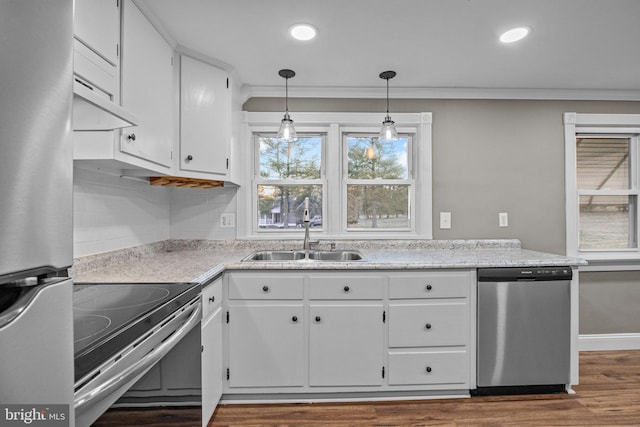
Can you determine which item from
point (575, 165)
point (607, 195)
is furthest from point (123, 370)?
point (607, 195)

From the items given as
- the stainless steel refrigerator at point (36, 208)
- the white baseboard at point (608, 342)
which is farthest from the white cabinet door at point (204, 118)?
the white baseboard at point (608, 342)

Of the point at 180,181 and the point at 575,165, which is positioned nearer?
the point at 180,181

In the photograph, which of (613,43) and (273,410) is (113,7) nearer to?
(273,410)

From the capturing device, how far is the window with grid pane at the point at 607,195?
2.88 meters

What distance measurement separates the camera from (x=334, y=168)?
8.96 feet

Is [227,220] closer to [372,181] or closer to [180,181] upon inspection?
[180,181]

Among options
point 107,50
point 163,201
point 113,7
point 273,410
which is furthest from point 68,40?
point 163,201

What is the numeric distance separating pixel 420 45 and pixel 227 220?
189 centimetres

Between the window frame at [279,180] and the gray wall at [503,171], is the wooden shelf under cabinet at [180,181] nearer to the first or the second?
the window frame at [279,180]

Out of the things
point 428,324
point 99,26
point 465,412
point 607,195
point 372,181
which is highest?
point 99,26

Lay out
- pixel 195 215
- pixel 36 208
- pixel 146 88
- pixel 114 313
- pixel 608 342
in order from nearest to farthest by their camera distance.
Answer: pixel 36 208, pixel 114 313, pixel 146 88, pixel 195 215, pixel 608 342

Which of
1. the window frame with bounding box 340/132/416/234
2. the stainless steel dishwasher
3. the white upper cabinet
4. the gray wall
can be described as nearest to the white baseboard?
the gray wall

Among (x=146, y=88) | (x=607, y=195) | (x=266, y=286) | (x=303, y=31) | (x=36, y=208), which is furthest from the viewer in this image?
(x=607, y=195)

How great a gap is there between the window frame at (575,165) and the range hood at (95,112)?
3.22 metres
